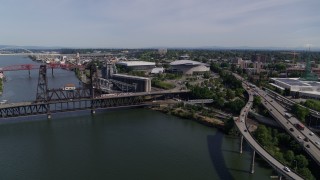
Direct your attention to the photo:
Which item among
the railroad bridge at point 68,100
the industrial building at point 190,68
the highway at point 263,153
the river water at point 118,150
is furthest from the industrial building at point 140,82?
the industrial building at point 190,68

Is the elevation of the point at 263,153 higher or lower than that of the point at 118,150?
higher

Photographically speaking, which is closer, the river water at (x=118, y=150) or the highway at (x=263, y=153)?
the highway at (x=263, y=153)

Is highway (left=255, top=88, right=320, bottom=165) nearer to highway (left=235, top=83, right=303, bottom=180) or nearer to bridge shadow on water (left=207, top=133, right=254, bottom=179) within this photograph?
highway (left=235, top=83, right=303, bottom=180)

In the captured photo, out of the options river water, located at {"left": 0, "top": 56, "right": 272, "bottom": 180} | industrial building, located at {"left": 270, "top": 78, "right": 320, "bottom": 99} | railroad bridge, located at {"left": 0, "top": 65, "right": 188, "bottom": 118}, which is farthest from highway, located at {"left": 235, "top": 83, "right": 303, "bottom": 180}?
industrial building, located at {"left": 270, "top": 78, "right": 320, "bottom": 99}

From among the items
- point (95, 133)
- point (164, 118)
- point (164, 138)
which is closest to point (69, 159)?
point (95, 133)

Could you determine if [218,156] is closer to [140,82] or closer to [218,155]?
[218,155]

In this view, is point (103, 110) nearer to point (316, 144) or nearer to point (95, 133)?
point (95, 133)

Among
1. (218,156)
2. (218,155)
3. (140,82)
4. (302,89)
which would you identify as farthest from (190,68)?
(218,156)

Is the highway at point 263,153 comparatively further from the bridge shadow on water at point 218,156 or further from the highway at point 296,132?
the highway at point 296,132

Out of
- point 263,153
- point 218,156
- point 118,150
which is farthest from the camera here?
point 118,150
